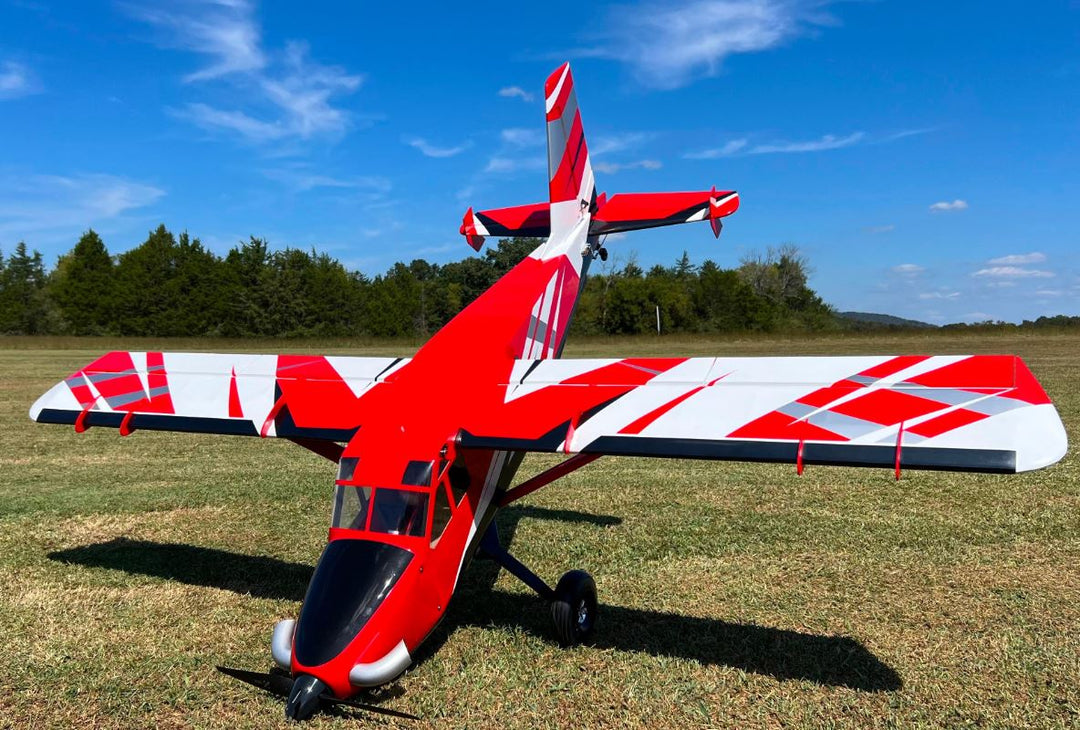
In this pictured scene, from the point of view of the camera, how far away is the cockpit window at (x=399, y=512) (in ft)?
16.5

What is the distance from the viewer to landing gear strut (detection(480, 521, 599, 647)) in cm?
594

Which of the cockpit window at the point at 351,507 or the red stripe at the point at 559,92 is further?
the red stripe at the point at 559,92

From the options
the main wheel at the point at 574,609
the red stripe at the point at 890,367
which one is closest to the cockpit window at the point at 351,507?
the main wheel at the point at 574,609

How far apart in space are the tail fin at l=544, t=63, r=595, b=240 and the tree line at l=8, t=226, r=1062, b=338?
7493cm

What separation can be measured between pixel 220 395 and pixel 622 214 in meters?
6.42

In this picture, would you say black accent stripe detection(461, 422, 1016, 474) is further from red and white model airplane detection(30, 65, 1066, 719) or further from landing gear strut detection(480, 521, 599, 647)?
landing gear strut detection(480, 521, 599, 647)

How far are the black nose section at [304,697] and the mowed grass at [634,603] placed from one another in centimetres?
52

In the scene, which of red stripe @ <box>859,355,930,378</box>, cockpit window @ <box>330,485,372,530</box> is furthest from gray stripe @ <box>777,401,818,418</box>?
cockpit window @ <box>330,485,372,530</box>

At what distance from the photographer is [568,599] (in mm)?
5977

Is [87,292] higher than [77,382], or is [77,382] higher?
[87,292]

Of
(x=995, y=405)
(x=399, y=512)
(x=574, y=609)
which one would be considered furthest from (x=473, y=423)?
(x=995, y=405)

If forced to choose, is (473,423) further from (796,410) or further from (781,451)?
(796,410)

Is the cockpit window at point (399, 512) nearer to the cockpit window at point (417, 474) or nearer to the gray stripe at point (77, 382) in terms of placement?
the cockpit window at point (417, 474)

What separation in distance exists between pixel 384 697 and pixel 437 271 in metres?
140
